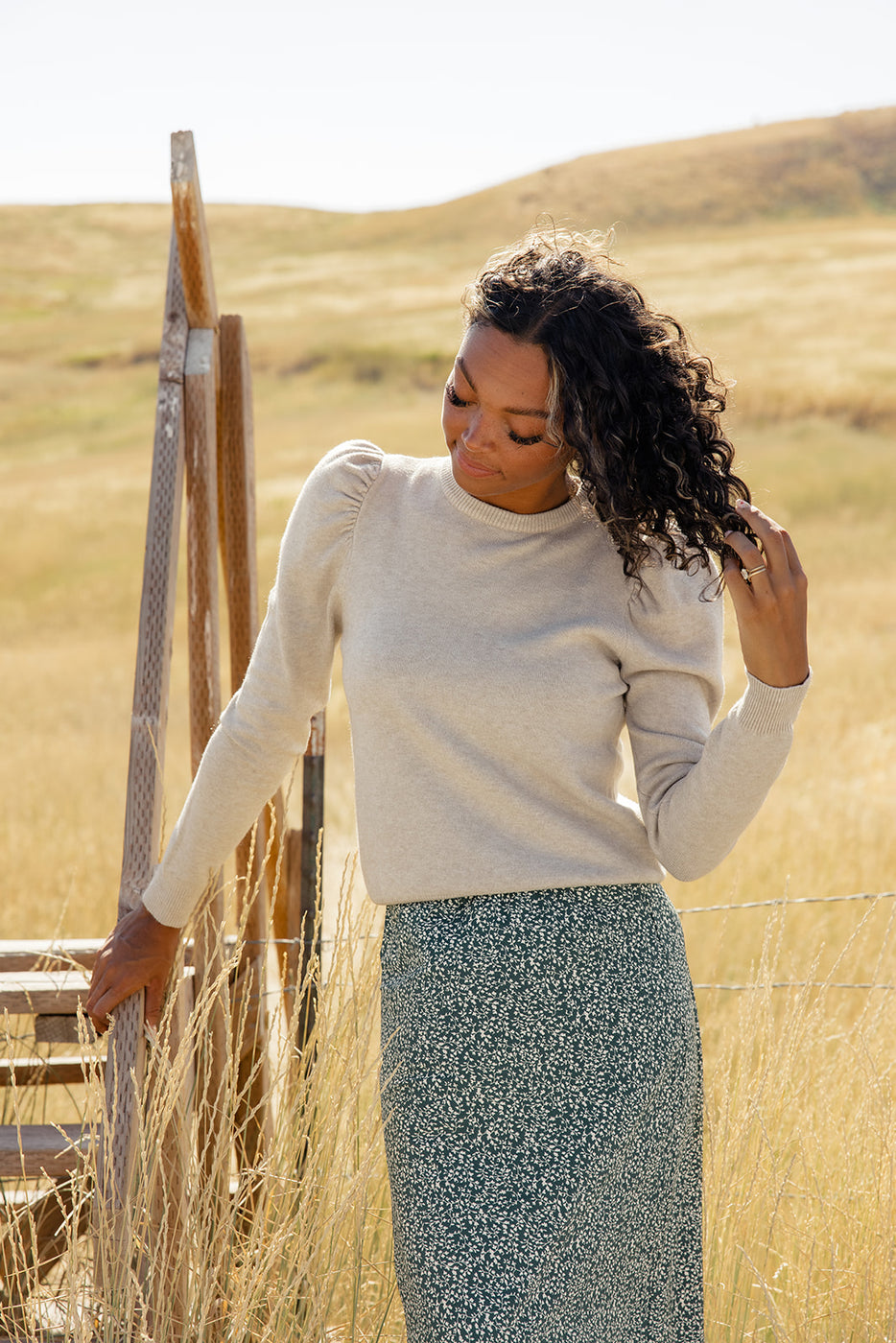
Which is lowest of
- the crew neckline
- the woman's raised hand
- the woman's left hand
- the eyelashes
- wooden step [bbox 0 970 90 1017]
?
wooden step [bbox 0 970 90 1017]

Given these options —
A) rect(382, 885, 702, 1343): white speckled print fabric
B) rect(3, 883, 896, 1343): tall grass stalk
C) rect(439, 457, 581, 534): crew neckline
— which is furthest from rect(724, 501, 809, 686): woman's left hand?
rect(3, 883, 896, 1343): tall grass stalk

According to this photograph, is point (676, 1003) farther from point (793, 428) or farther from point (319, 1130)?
point (793, 428)

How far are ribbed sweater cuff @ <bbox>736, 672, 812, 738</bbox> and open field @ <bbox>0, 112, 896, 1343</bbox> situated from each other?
457 mm

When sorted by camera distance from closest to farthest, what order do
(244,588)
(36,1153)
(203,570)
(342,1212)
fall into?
(342,1212), (36,1153), (203,570), (244,588)

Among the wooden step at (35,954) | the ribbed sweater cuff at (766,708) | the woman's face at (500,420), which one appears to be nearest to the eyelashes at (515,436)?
the woman's face at (500,420)

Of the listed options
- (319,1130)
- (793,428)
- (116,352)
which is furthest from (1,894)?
(116,352)

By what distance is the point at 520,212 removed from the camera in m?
60.6

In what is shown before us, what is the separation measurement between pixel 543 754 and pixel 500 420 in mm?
476

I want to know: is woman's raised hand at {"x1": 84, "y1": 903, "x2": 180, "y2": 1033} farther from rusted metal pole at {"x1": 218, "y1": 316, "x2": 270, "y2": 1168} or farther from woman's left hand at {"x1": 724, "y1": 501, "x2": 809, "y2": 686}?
woman's left hand at {"x1": 724, "y1": 501, "x2": 809, "y2": 686}

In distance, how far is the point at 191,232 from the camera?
2350 millimetres

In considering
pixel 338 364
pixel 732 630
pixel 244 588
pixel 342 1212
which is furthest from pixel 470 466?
pixel 338 364

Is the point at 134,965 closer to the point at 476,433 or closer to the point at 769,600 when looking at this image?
the point at 476,433

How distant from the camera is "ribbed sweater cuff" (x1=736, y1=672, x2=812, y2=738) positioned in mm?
1698

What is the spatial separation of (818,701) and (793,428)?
50.0 feet
